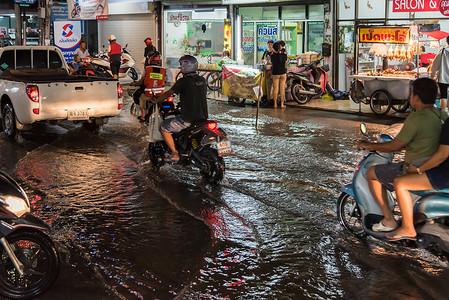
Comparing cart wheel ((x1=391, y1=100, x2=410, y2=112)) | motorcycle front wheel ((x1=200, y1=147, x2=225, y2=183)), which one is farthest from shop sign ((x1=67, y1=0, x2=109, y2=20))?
motorcycle front wheel ((x1=200, y1=147, x2=225, y2=183))

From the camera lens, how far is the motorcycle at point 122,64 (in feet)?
85.4

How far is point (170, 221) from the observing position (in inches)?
294

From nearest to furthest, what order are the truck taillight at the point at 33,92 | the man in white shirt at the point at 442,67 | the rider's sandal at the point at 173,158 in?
the rider's sandal at the point at 173,158, the truck taillight at the point at 33,92, the man in white shirt at the point at 442,67

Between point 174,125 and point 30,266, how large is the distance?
4684mm

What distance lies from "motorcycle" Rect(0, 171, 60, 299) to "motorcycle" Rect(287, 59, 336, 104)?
1465 centimetres

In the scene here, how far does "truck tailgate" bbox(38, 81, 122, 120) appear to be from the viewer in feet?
40.1

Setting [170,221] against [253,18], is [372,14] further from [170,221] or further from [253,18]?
[170,221]

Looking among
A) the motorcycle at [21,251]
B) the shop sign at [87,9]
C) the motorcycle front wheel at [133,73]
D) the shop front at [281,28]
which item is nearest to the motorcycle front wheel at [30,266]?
the motorcycle at [21,251]

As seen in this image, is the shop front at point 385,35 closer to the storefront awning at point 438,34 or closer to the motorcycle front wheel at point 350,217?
the storefront awning at point 438,34

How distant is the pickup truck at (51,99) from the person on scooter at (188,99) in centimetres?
364

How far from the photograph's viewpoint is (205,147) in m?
9.40

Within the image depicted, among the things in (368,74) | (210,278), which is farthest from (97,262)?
(368,74)

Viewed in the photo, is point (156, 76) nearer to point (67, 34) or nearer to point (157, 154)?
point (157, 154)

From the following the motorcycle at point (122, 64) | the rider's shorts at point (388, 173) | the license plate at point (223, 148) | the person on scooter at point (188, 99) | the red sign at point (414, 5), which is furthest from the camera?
the motorcycle at point (122, 64)
